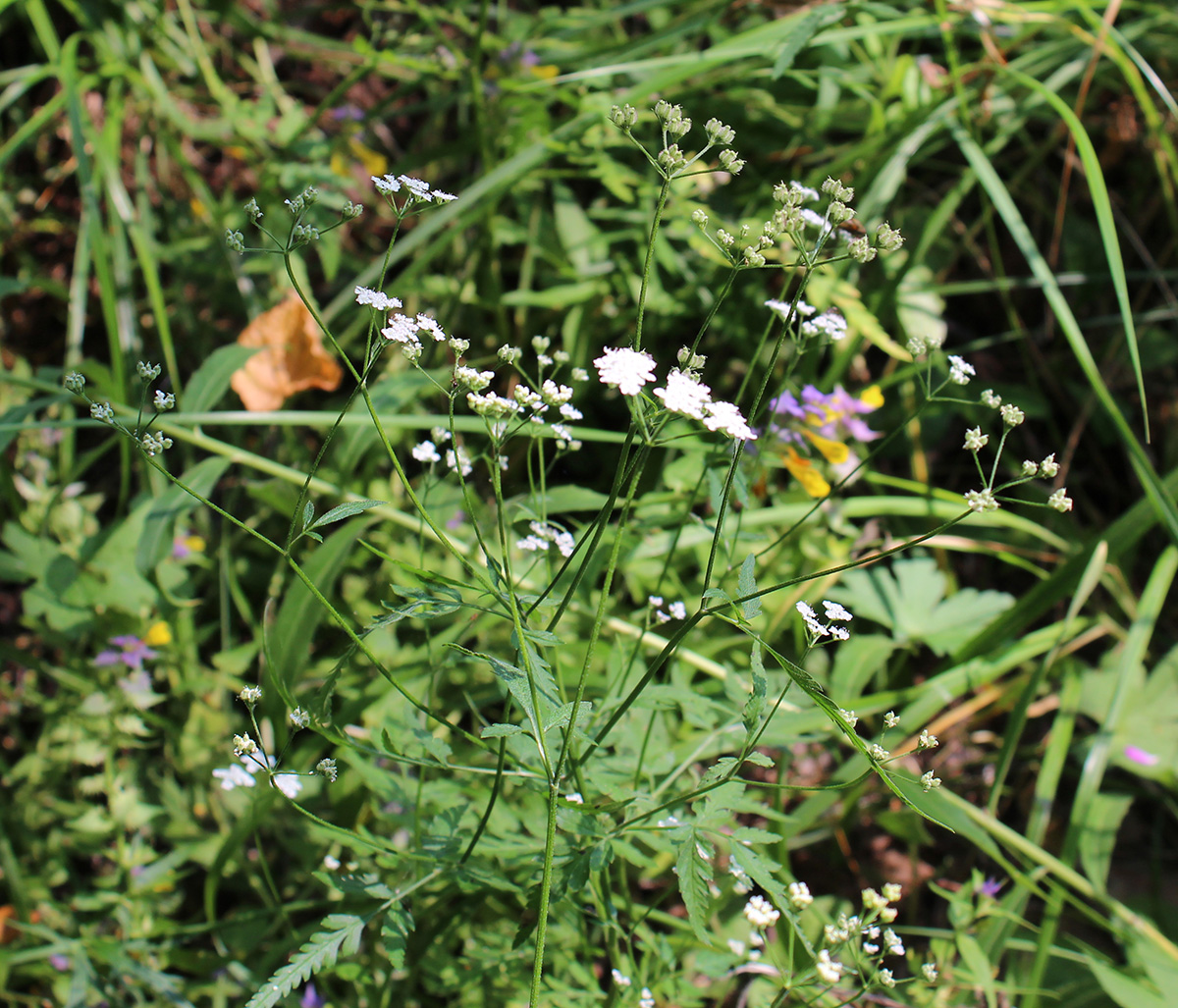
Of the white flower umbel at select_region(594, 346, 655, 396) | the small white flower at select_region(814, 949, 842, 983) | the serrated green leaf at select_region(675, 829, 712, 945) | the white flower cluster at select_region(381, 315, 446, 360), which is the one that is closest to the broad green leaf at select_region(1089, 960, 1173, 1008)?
the small white flower at select_region(814, 949, 842, 983)

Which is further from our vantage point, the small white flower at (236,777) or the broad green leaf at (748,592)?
the small white flower at (236,777)

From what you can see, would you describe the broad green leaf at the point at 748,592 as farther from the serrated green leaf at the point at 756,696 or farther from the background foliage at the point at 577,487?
the background foliage at the point at 577,487

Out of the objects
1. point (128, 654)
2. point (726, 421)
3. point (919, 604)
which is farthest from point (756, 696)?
point (128, 654)

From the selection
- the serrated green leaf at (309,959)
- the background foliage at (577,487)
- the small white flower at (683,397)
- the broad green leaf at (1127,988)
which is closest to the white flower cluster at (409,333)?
the small white flower at (683,397)

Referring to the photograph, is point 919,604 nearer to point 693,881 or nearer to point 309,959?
point 693,881

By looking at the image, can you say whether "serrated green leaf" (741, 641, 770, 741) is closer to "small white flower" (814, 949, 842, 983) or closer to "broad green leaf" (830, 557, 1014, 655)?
"small white flower" (814, 949, 842, 983)

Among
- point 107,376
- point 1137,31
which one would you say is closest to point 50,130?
point 107,376

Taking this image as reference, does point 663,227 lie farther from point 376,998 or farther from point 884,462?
point 376,998

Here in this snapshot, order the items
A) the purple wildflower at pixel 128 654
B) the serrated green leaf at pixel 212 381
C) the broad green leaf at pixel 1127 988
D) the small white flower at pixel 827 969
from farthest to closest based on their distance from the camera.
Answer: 1. the purple wildflower at pixel 128 654
2. the serrated green leaf at pixel 212 381
3. the broad green leaf at pixel 1127 988
4. the small white flower at pixel 827 969

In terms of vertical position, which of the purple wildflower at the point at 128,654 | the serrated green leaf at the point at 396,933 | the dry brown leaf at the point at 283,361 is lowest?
the purple wildflower at the point at 128,654
